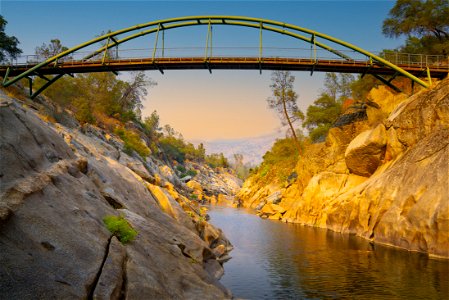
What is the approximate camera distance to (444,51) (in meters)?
51.0

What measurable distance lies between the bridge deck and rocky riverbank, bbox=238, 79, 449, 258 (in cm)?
600

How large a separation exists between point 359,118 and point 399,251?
2891cm

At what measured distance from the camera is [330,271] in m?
23.2

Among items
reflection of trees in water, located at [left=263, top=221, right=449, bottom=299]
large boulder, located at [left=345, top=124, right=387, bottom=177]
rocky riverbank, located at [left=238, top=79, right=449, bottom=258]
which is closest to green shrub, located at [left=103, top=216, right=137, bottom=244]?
reflection of trees in water, located at [left=263, top=221, right=449, bottom=299]

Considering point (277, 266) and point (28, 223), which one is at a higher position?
point (28, 223)

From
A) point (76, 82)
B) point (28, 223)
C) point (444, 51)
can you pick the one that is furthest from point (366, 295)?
point (76, 82)

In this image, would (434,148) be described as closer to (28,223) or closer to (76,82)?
(28,223)

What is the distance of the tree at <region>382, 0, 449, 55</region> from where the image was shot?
51.2m

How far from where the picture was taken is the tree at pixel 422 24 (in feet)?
168

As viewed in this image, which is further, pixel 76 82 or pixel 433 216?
pixel 76 82

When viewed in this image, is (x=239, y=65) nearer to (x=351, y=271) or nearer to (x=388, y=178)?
(x=388, y=178)

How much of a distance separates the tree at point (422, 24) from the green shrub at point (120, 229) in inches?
2082

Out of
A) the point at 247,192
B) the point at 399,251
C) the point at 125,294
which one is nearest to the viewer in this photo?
the point at 125,294

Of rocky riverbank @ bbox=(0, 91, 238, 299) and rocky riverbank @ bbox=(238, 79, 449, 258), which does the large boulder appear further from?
rocky riverbank @ bbox=(0, 91, 238, 299)
